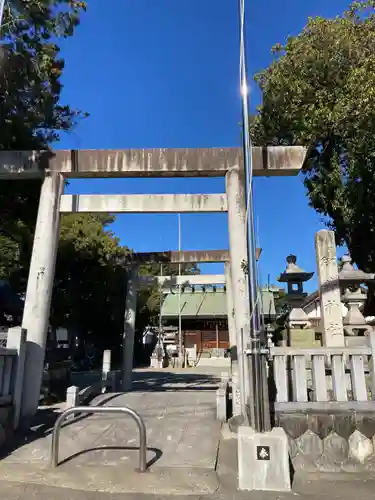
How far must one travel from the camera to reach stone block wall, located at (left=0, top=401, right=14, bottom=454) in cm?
621

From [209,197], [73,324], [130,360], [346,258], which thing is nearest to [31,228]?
[130,360]

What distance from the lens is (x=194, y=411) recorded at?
8.30 metres

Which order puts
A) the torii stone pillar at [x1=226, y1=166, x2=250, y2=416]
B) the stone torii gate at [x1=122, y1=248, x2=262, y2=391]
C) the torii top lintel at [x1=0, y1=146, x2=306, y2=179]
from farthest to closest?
the stone torii gate at [x1=122, y1=248, x2=262, y2=391] < the torii top lintel at [x1=0, y1=146, x2=306, y2=179] < the torii stone pillar at [x1=226, y1=166, x2=250, y2=416]

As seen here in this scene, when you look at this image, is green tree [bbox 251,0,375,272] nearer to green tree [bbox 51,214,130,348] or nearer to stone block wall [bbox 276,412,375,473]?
stone block wall [bbox 276,412,375,473]

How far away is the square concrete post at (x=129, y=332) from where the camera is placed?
42.9 feet

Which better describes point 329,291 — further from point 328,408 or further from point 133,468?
point 133,468

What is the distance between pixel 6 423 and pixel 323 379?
191 inches

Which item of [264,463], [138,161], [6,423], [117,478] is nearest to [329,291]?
[264,463]

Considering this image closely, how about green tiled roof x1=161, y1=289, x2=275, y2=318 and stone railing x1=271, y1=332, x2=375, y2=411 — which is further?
green tiled roof x1=161, y1=289, x2=275, y2=318

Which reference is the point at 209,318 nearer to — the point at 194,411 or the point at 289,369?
the point at 194,411

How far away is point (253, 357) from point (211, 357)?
78.8 feet

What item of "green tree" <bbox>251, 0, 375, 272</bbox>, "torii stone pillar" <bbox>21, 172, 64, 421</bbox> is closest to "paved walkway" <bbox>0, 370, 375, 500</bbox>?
"torii stone pillar" <bbox>21, 172, 64, 421</bbox>

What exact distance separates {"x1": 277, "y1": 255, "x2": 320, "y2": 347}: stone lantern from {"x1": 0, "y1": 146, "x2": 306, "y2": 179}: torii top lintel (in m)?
2.19

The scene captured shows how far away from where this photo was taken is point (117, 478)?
4.96 metres
